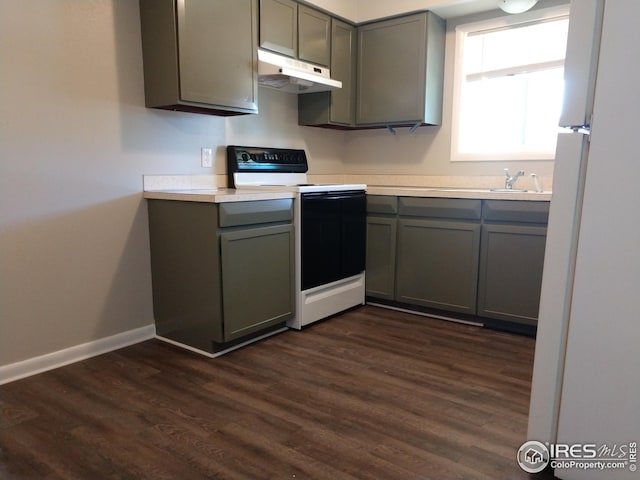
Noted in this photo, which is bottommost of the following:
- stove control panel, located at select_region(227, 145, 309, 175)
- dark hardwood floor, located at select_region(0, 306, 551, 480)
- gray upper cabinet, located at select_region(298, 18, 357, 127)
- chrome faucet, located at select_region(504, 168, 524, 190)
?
dark hardwood floor, located at select_region(0, 306, 551, 480)

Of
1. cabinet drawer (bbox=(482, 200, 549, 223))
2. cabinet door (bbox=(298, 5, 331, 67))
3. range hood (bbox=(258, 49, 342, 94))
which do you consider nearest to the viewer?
cabinet drawer (bbox=(482, 200, 549, 223))

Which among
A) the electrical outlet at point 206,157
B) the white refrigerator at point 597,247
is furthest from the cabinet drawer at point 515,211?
the electrical outlet at point 206,157

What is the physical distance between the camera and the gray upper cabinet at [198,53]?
2477 mm

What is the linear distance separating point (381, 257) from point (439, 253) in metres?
0.47

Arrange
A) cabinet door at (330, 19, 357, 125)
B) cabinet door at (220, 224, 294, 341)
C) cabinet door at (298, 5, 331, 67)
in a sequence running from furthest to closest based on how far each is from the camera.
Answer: cabinet door at (330, 19, 357, 125)
cabinet door at (298, 5, 331, 67)
cabinet door at (220, 224, 294, 341)

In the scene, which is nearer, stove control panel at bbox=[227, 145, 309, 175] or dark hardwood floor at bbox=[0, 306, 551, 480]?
dark hardwood floor at bbox=[0, 306, 551, 480]

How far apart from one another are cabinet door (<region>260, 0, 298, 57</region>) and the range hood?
0.06 m

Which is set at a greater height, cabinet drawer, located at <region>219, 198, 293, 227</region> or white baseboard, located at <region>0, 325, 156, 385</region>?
cabinet drawer, located at <region>219, 198, 293, 227</region>

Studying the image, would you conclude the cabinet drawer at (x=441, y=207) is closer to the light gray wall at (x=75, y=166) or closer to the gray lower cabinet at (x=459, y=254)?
the gray lower cabinet at (x=459, y=254)

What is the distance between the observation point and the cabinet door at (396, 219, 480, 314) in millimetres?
3102

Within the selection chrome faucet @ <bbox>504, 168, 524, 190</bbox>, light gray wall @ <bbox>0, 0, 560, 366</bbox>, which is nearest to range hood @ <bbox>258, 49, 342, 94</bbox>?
light gray wall @ <bbox>0, 0, 560, 366</bbox>

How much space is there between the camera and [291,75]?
2.98 m

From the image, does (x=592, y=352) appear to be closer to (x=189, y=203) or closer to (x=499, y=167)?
(x=189, y=203)

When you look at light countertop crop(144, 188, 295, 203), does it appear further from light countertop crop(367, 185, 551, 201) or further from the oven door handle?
light countertop crop(367, 185, 551, 201)
